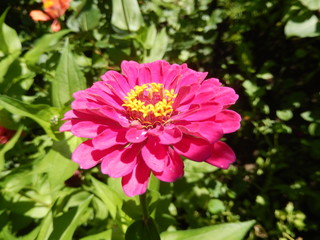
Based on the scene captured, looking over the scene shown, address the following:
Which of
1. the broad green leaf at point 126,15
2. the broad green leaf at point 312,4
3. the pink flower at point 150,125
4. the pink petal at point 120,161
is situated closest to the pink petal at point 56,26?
the broad green leaf at point 126,15

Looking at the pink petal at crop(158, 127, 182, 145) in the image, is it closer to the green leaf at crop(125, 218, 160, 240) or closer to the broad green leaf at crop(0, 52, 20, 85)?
the green leaf at crop(125, 218, 160, 240)

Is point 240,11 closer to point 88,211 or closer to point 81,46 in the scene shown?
point 81,46

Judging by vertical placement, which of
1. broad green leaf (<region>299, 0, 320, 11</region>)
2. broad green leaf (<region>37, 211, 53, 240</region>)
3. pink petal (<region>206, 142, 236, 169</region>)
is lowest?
broad green leaf (<region>37, 211, 53, 240</region>)

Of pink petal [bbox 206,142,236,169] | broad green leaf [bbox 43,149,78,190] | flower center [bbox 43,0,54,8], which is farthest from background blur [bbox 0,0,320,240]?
pink petal [bbox 206,142,236,169]

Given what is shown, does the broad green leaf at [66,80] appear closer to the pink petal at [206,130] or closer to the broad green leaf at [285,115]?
the pink petal at [206,130]

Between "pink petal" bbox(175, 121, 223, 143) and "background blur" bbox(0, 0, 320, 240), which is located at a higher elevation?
"pink petal" bbox(175, 121, 223, 143)

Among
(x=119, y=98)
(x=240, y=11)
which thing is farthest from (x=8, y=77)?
(x=240, y=11)

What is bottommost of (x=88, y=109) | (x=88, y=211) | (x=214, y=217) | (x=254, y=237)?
(x=254, y=237)

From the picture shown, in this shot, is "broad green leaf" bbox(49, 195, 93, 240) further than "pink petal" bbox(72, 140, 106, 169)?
Yes
